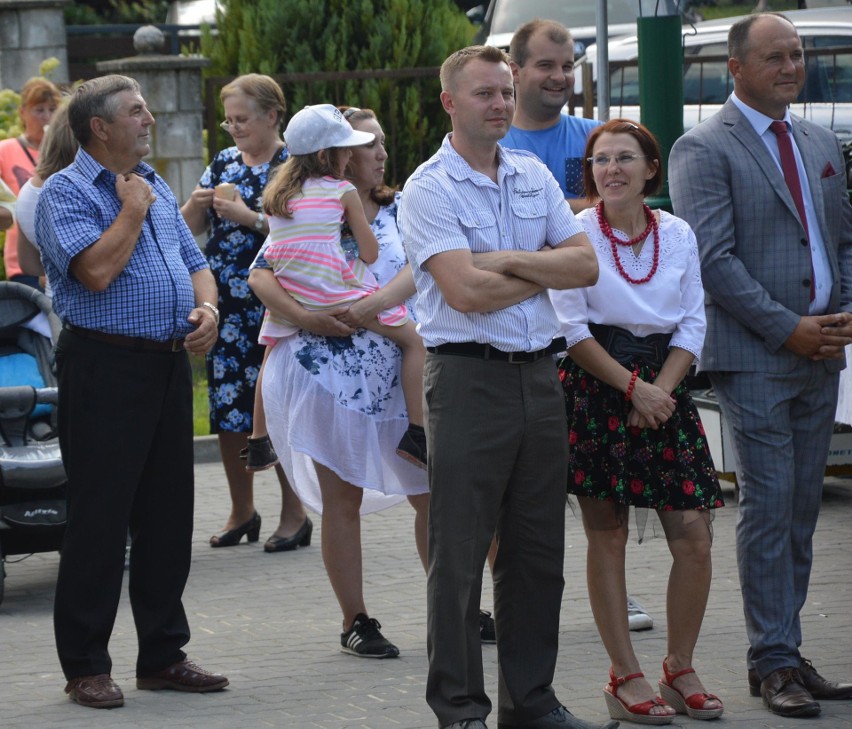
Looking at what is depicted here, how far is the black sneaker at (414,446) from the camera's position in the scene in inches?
241

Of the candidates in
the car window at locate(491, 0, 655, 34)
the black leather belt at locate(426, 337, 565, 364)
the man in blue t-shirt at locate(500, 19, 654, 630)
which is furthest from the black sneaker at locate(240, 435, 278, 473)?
the car window at locate(491, 0, 655, 34)

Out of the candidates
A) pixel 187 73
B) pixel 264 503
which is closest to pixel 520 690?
pixel 264 503

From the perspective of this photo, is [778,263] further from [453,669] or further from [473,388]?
[453,669]

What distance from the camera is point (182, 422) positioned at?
5.86m

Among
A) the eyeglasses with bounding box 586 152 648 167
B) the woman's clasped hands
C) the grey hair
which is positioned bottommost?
the woman's clasped hands

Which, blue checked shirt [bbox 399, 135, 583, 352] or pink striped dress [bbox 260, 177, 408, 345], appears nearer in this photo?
blue checked shirt [bbox 399, 135, 583, 352]

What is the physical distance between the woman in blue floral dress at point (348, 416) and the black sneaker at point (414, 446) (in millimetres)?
126

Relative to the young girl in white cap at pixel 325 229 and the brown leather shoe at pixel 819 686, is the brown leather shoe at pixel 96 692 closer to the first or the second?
the young girl in white cap at pixel 325 229

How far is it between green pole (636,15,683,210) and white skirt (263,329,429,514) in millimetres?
1636

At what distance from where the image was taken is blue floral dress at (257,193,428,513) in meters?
6.24

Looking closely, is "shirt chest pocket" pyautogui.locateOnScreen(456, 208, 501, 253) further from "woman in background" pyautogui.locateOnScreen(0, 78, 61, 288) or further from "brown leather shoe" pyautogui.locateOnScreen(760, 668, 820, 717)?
"woman in background" pyautogui.locateOnScreen(0, 78, 61, 288)

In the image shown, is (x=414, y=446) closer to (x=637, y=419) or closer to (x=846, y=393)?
(x=637, y=419)

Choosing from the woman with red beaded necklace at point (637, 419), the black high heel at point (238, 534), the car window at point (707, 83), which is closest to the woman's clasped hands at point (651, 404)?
the woman with red beaded necklace at point (637, 419)

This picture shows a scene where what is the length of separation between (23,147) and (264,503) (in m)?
2.60
